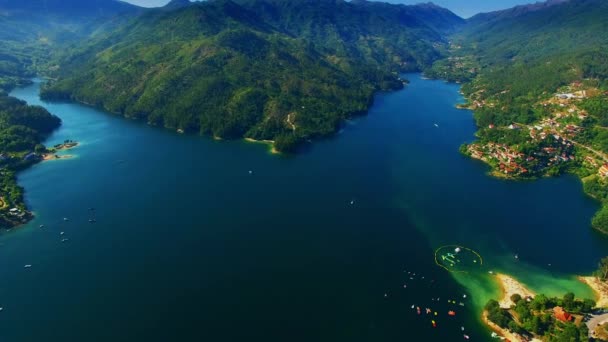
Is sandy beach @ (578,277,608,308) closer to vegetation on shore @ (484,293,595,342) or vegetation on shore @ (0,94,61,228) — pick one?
vegetation on shore @ (484,293,595,342)

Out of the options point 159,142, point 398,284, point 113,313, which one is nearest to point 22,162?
point 159,142

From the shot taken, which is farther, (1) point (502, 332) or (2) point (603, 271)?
(2) point (603, 271)

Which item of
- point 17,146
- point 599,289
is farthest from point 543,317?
point 17,146

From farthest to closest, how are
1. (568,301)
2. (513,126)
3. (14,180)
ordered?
(513,126), (14,180), (568,301)

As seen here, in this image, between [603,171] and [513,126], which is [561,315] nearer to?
[603,171]

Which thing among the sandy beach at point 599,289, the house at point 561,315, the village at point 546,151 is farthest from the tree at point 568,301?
the village at point 546,151

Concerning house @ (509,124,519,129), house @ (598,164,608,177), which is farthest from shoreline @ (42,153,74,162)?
house @ (598,164,608,177)
